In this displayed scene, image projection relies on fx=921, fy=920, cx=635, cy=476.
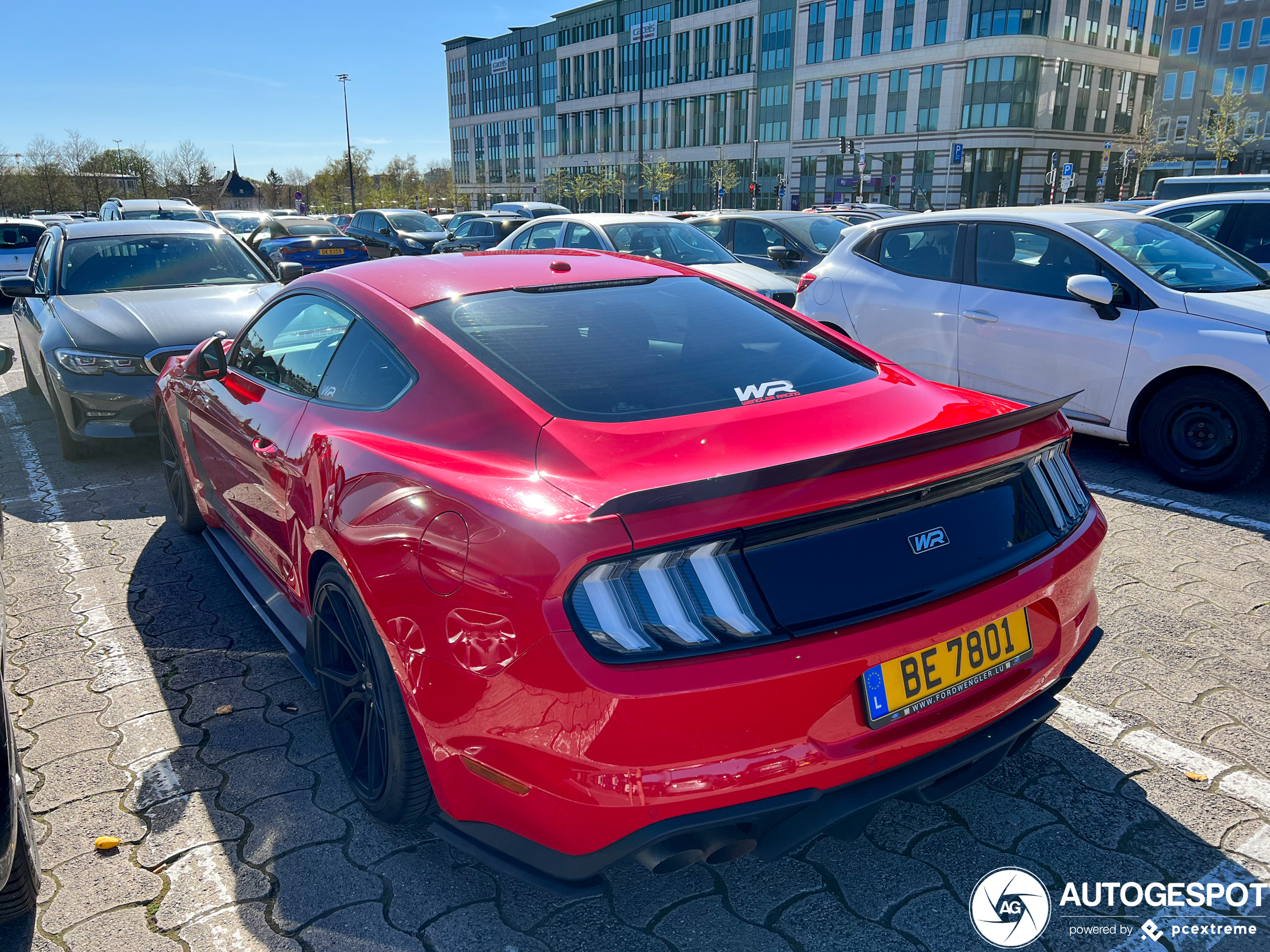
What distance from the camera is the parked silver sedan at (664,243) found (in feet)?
31.7

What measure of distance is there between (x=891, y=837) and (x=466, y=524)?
1480mm

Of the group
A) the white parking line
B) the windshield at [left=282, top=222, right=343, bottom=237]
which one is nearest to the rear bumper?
the white parking line

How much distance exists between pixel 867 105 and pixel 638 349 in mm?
66109

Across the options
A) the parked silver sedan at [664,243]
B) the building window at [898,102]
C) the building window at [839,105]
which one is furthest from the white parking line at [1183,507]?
the building window at [839,105]

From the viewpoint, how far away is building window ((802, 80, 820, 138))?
65000mm

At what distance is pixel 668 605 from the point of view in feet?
6.07

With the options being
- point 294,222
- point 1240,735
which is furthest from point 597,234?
point 294,222

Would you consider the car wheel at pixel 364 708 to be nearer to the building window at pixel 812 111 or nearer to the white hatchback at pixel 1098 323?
the white hatchback at pixel 1098 323

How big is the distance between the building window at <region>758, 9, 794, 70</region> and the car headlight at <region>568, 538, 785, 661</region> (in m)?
71.4

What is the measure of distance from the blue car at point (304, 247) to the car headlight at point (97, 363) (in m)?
12.2

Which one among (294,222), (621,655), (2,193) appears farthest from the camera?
(2,193)

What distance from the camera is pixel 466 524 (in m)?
2.02

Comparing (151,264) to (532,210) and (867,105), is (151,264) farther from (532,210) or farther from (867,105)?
(867,105)

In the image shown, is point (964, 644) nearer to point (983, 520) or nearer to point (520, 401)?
point (983, 520)
